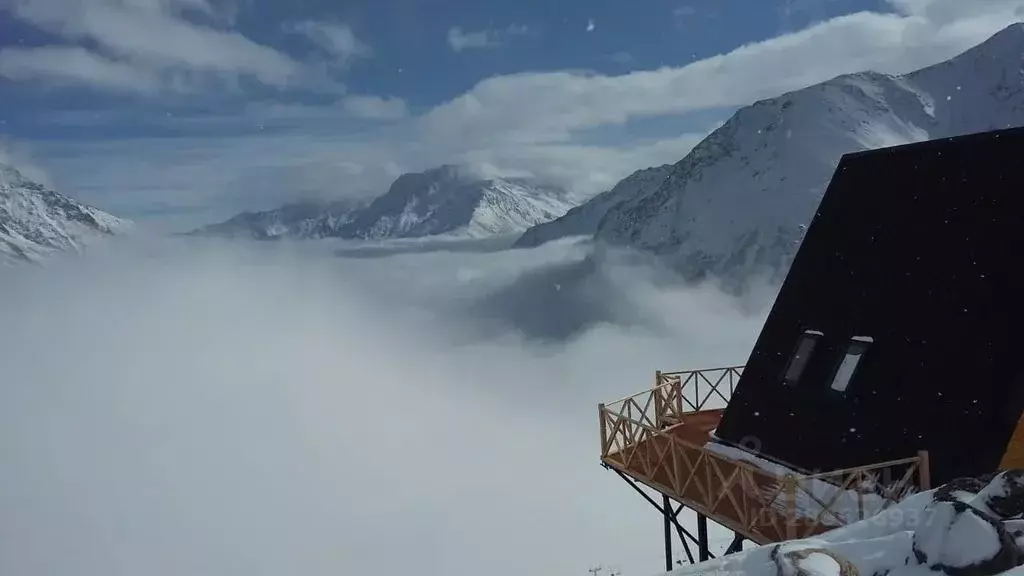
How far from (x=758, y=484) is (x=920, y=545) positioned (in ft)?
20.5

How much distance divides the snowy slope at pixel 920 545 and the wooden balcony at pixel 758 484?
2.44 m

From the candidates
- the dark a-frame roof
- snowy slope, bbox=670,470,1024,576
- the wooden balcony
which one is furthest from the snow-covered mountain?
snowy slope, bbox=670,470,1024,576

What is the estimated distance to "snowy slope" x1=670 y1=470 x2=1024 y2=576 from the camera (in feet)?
18.5

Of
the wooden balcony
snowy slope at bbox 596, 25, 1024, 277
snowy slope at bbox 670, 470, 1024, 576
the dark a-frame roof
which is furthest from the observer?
snowy slope at bbox 596, 25, 1024, 277

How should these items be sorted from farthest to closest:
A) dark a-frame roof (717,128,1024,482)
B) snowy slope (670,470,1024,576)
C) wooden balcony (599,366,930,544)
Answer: dark a-frame roof (717,128,1024,482)
wooden balcony (599,366,930,544)
snowy slope (670,470,1024,576)

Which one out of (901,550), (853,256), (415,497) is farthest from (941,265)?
(415,497)

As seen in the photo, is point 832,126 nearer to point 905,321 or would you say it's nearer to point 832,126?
point 832,126

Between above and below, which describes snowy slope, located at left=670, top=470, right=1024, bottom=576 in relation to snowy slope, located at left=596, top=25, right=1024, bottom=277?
below

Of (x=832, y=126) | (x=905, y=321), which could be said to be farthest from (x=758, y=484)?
(x=832, y=126)

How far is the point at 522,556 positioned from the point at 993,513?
8330 centimetres

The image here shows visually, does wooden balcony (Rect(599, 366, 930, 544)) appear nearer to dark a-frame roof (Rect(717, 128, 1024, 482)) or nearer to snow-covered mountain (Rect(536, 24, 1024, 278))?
dark a-frame roof (Rect(717, 128, 1024, 482))

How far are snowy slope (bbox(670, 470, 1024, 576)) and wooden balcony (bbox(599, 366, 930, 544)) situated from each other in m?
2.44

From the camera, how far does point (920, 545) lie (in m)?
5.96

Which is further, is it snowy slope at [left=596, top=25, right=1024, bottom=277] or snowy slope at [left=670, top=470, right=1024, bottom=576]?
snowy slope at [left=596, top=25, right=1024, bottom=277]
